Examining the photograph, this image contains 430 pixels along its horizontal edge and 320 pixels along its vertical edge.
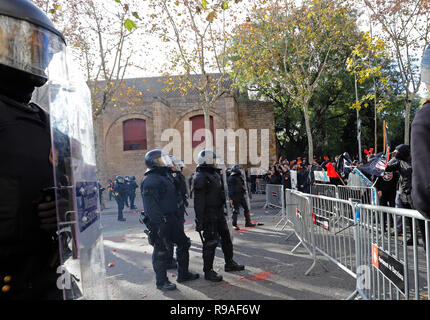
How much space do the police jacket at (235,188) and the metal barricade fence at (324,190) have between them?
2.47 metres

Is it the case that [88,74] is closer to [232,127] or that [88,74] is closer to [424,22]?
[232,127]

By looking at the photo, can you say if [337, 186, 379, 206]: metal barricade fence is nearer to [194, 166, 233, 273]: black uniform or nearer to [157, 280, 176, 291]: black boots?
[194, 166, 233, 273]: black uniform

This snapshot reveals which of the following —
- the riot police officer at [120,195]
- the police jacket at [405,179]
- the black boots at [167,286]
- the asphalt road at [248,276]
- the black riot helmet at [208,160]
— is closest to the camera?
the asphalt road at [248,276]

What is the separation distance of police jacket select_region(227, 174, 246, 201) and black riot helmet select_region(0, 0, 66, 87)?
23.5 ft

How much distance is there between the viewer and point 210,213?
16.2ft

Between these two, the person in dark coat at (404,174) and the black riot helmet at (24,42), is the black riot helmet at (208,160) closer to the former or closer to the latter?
the black riot helmet at (24,42)

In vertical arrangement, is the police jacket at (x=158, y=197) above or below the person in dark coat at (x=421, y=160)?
below

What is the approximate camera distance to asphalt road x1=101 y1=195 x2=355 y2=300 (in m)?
4.05

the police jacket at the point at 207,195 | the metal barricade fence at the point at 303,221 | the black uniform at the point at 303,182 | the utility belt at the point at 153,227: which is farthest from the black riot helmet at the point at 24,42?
the black uniform at the point at 303,182

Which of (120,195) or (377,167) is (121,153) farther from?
(377,167)

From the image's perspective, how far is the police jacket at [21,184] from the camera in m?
1.46

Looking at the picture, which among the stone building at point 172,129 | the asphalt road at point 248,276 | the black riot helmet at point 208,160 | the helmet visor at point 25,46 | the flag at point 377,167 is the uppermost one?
the stone building at point 172,129
